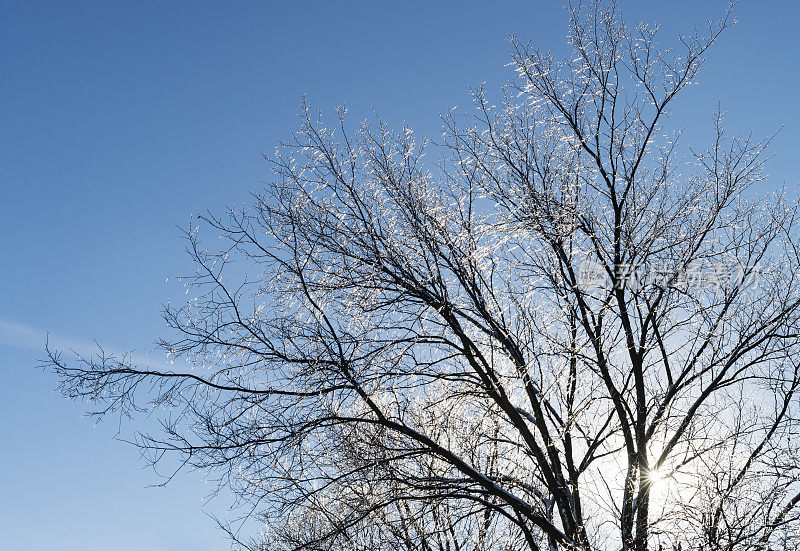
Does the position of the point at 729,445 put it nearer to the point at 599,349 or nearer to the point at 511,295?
the point at 599,349

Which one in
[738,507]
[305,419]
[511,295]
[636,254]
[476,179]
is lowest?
[738,507]

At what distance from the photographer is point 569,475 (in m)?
8.47

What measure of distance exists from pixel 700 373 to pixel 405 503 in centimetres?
474

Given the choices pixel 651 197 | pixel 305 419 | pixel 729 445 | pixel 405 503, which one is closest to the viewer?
pixel 305 419

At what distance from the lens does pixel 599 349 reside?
27.3ft

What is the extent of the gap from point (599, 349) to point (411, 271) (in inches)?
101

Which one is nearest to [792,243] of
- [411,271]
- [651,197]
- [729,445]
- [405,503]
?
[651,197]

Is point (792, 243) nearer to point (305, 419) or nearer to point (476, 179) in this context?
point (476, 179)

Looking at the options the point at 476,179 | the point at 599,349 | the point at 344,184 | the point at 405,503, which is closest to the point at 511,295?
the point at 599,349

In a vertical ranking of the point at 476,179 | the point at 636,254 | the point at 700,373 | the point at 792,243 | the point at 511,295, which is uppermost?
the point at 476,179

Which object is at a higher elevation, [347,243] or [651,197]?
[651,197]

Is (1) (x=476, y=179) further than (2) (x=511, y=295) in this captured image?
Yes

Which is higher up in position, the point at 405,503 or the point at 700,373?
the point at 700,373

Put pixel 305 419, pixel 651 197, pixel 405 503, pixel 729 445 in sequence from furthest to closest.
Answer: pixel 405 503 < pixel 651 197 < pixel 729 445 < pixel 305 419
